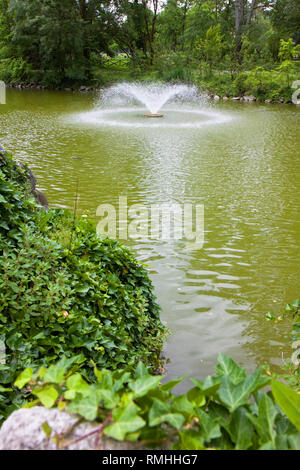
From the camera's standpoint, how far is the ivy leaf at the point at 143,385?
43.3 inches

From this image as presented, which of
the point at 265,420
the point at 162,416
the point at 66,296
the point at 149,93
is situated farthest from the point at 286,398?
the point at 149,93

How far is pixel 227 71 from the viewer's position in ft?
98.6

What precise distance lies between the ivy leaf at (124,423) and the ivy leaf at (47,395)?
0.67 feet

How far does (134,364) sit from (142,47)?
39570mm

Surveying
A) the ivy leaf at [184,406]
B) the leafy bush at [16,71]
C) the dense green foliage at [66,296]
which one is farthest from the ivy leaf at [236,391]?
the leafy bush at [16,71]

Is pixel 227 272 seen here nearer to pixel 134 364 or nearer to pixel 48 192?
pixel 134 364

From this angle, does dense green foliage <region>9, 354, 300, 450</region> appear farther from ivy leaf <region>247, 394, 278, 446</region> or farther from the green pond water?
the green pond water

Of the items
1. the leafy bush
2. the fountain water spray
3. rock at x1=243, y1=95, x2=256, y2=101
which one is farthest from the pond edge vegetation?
the leafy bush

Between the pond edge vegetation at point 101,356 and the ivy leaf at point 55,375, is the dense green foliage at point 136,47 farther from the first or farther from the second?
the ivy leaf at point 55,375

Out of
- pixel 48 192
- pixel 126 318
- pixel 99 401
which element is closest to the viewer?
pixel 99 401

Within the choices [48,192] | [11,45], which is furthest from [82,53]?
[48,192]

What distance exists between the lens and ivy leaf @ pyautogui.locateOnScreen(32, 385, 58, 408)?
1071 mm

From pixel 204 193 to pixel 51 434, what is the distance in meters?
7.60

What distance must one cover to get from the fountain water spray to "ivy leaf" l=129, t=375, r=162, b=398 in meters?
20.1
